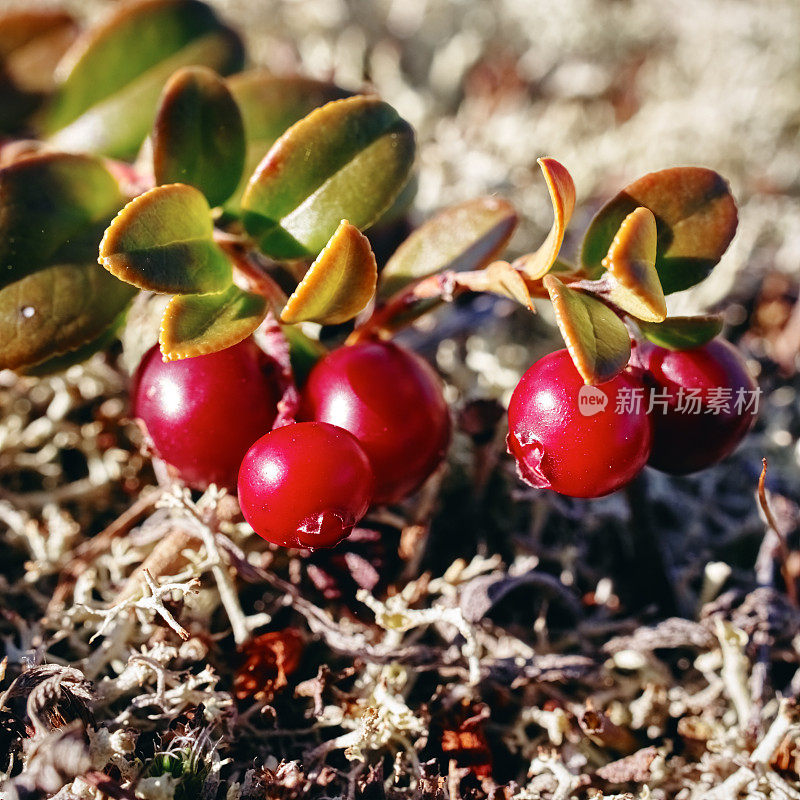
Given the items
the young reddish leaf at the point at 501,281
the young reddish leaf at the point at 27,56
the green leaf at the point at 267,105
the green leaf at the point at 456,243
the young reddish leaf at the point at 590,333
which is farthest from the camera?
the young reddish leaf at the point at 27,56

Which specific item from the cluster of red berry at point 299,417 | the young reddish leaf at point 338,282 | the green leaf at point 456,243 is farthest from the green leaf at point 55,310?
the green leaf at point 456,243

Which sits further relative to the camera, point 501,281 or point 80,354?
point 80,354

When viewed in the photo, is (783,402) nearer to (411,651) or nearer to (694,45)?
(411,651)

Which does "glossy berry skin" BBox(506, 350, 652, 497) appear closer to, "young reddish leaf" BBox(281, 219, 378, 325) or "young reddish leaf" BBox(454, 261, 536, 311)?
"young reddish leaf" BBox(454, 261, 536, 311)

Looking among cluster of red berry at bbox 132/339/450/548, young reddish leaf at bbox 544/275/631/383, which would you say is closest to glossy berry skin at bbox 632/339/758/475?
young reddish leaf at bbox 544/275/631/383

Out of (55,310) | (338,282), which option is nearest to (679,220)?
(338,282)

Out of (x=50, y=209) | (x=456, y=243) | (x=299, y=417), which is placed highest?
(x=50, y=209)

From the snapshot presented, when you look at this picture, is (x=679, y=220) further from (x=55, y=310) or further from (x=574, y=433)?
(x=55, y=310)

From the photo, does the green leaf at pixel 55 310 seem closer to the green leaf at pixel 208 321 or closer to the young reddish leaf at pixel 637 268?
the green leaf at pixel 208 321
